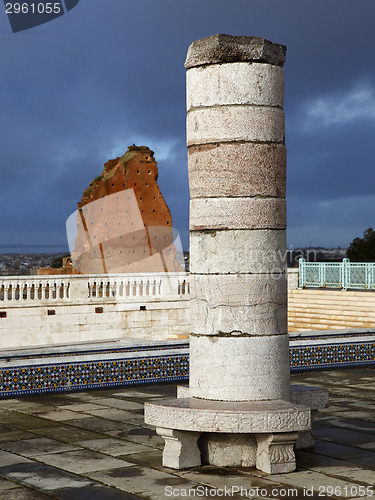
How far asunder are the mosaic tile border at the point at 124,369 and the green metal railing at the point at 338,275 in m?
8.09

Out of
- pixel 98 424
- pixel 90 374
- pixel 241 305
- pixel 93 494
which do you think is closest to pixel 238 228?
pixel 241 305

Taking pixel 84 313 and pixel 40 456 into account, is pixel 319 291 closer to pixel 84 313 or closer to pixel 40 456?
pixel 84 313

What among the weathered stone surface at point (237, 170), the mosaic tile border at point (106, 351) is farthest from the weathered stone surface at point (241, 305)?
the mosaic tile border at point (106, 351)

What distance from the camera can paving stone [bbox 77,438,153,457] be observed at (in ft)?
21.6

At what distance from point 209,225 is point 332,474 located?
222cm

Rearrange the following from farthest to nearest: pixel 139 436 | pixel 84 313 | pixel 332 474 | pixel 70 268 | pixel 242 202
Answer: pixel 70 268 → pixel 84 313 → pixel 139 436 → pixel 242 202 → pixel 332 474

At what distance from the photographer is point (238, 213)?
6398 mm

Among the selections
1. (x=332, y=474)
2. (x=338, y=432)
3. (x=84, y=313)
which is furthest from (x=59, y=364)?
(x=84, y=313)

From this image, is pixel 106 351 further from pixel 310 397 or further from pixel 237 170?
pixel 237 170

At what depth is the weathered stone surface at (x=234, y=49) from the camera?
6.43 m

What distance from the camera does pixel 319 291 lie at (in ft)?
68.0

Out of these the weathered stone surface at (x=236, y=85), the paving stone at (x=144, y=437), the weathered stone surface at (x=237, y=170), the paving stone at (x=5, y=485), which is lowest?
the paving stone at (x=5, y=485)

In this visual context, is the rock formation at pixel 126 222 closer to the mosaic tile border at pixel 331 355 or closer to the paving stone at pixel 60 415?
the mosaic tile border at pixel 331 355

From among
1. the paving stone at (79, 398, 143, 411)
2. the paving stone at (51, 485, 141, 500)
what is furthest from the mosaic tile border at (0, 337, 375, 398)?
the paving stone at (51, 485, 141, 500)
